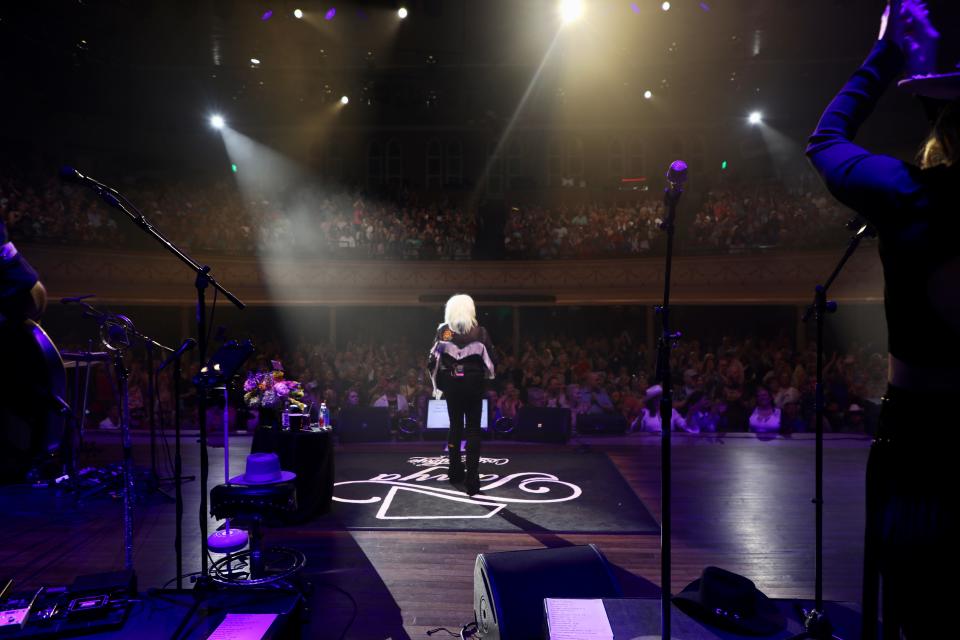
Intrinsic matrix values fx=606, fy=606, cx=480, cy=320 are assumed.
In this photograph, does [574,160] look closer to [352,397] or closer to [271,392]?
[352,397]

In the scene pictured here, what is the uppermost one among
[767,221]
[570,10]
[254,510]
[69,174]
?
[570,10]

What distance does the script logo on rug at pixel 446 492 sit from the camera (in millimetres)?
5000

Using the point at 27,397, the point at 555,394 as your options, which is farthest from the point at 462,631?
the point at 555,394

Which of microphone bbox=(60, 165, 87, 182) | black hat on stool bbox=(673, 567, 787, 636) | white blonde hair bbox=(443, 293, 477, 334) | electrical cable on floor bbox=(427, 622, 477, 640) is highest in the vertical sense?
microphone bbox=(60, 165, 87, 182)

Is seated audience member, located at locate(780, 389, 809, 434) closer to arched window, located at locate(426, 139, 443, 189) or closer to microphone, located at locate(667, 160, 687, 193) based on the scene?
microphone, located at locate(667, 160, 687, 193)

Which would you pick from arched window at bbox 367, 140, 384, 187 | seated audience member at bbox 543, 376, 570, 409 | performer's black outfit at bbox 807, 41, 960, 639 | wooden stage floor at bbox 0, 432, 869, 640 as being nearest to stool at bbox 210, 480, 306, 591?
wooden stage floor at bbox 0, 432, 869, 640

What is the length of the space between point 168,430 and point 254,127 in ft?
38.6

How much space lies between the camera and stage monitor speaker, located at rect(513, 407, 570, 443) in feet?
25.2

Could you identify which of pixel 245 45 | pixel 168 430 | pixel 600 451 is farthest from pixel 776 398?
pixel 245 45

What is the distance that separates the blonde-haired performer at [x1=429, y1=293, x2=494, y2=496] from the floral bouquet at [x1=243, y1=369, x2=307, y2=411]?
A: 3.99 feet

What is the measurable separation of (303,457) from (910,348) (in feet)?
13.9

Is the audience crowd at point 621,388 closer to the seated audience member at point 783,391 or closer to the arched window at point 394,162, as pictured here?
the seated audience member at point 783,391

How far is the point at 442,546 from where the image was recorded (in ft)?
14.0

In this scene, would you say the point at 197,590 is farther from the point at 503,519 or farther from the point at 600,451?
the point at 600,451
